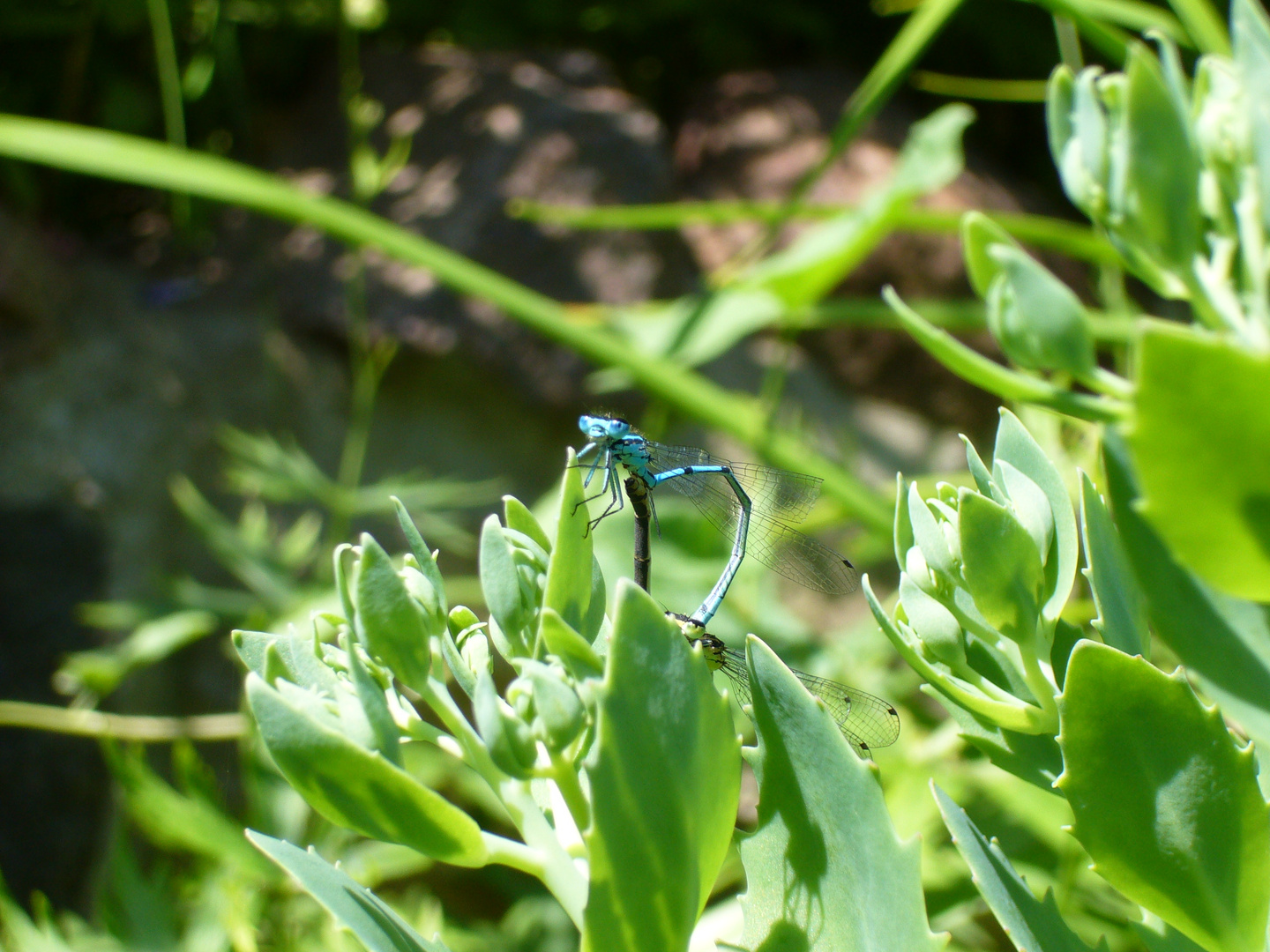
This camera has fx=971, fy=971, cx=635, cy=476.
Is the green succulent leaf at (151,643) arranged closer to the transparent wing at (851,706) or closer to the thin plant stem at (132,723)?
the thin plant stem at (132,723)

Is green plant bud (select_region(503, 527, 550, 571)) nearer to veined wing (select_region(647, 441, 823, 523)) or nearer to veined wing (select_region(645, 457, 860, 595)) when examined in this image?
veined wing (select_region(645, 457, 860, 595))

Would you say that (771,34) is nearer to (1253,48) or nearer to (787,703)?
(1253,48)

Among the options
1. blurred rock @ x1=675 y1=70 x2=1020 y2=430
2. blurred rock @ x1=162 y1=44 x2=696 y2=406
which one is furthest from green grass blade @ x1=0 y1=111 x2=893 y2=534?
blurred rock @ x1=675 y1=70 x2=1020 y2=430

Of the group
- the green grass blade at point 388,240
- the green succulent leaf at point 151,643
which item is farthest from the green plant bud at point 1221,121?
the green succulent leaf at point 151,643

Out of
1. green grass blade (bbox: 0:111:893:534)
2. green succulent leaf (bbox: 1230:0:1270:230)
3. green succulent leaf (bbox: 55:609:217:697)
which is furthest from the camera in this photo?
green succulent leaf (bbox: 55:609:217:697)

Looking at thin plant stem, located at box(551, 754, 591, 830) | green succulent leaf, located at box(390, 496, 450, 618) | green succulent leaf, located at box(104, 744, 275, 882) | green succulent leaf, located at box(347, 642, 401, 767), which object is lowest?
green succulent leaf, located at box(104, 744, 275, 882)

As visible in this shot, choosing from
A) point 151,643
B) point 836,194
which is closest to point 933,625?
point 151,643

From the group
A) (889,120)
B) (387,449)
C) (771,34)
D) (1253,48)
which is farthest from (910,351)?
(1253,48)
